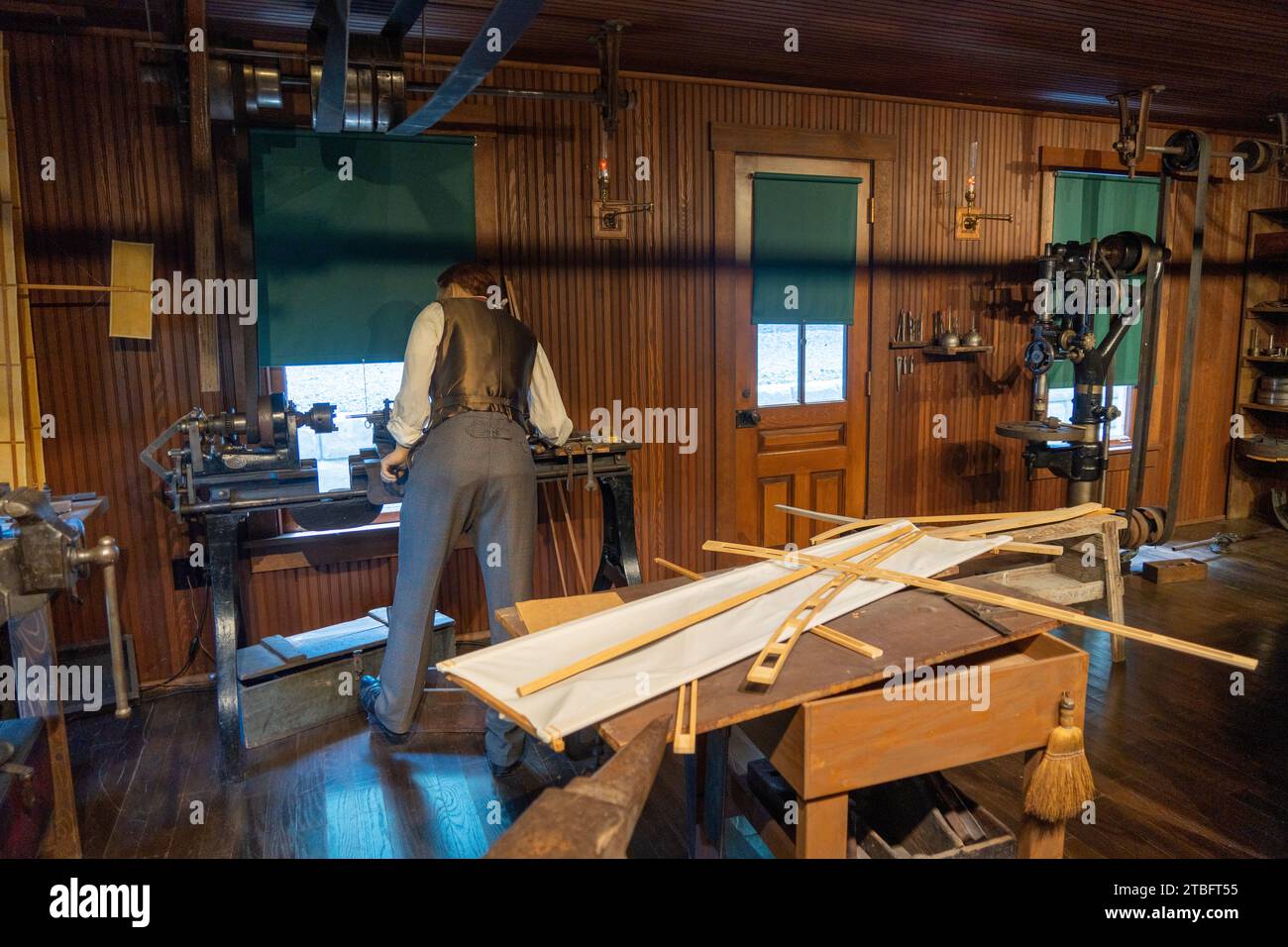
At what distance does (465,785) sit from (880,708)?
1.80m

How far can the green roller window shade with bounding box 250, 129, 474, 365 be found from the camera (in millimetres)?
3896

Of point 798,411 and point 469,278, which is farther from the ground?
point 469,278

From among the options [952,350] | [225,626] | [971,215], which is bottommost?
[225,626]

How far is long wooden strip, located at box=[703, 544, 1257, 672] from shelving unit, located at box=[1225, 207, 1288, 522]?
5.45 meters

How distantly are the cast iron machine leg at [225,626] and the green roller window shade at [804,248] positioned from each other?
2.90m

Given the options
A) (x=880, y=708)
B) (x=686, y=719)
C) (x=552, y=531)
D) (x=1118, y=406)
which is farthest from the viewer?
(x=1118, y=406)

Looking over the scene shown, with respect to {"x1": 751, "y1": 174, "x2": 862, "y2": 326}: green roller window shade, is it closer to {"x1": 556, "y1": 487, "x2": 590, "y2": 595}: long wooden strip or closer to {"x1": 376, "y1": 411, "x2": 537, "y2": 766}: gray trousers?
{"x1": 556, "y1": 487, "x2": 590, "y2": 595}: long wooden strip

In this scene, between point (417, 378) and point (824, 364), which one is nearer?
point (417, 378)

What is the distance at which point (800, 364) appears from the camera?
518 cm

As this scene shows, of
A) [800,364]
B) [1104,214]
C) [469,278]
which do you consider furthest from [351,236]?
[1104,214]

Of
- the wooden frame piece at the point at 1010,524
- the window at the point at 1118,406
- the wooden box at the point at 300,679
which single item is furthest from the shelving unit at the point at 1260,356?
the wooden box at the point at 300,679

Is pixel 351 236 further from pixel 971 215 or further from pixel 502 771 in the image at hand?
pixel 971 215

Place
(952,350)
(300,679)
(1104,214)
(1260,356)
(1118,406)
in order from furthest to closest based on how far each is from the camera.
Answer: (1260,356), (1118,406), (1104,214), (952,350), (300,679)

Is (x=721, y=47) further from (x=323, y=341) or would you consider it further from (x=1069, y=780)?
(x=1069, y=780)
